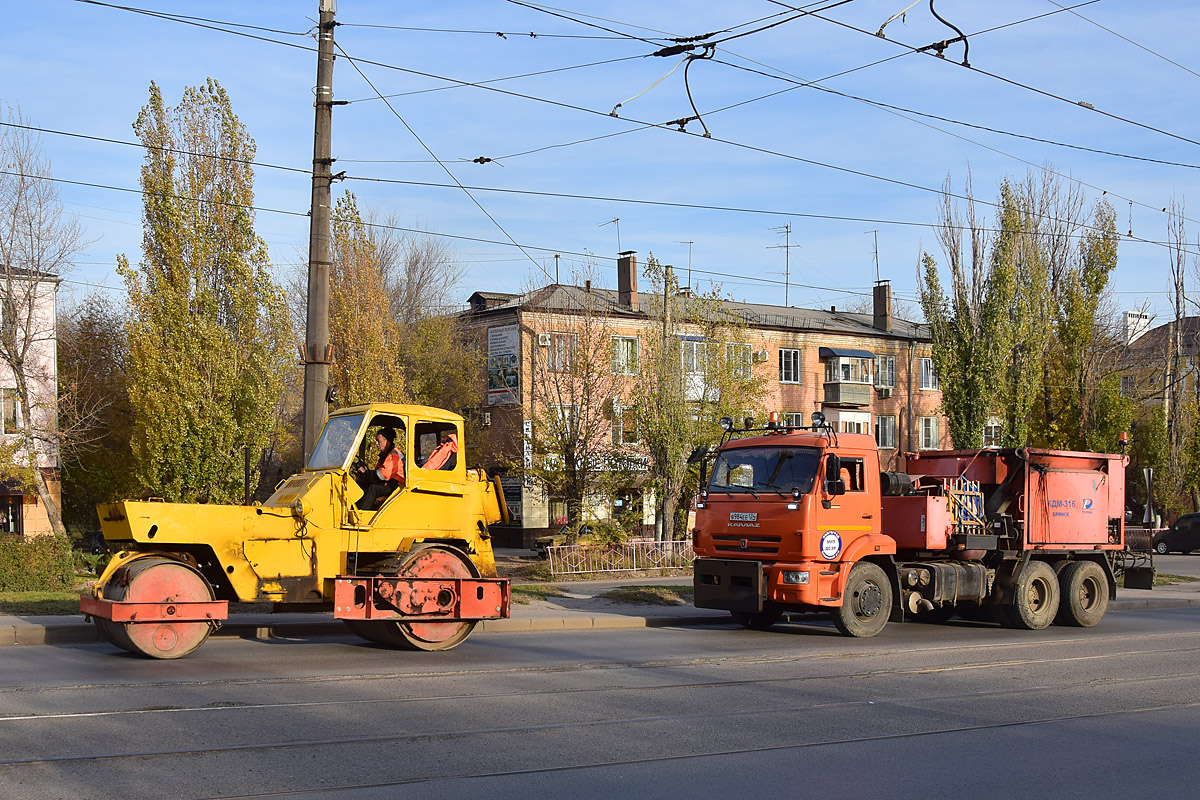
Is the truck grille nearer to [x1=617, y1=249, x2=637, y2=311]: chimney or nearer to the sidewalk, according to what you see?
the sidewalk

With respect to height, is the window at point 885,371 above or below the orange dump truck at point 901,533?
above

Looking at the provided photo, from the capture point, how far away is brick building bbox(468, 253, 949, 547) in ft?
118

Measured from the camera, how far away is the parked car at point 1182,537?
46562mm

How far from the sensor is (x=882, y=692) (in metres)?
10.7

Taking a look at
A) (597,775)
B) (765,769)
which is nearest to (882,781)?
(765,769)

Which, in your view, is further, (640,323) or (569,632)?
(640,323)

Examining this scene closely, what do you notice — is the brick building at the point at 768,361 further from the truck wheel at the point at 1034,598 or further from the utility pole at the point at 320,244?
the utility pole at the point at 320,244

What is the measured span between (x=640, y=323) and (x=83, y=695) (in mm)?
37066

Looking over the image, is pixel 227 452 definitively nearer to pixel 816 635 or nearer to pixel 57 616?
pixel 57 616

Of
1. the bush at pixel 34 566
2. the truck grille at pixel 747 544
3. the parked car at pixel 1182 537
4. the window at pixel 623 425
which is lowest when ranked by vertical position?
the parked car at pixel 1182 537

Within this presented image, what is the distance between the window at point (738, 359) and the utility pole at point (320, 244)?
19.1 meters

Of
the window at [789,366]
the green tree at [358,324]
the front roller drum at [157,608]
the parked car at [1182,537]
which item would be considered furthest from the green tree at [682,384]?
the parked car at [1182,537]

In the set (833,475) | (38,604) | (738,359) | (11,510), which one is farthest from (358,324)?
(833,475)

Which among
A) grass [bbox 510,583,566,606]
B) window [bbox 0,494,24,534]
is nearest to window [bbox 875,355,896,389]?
grass [bbox 510,583,566,606]
